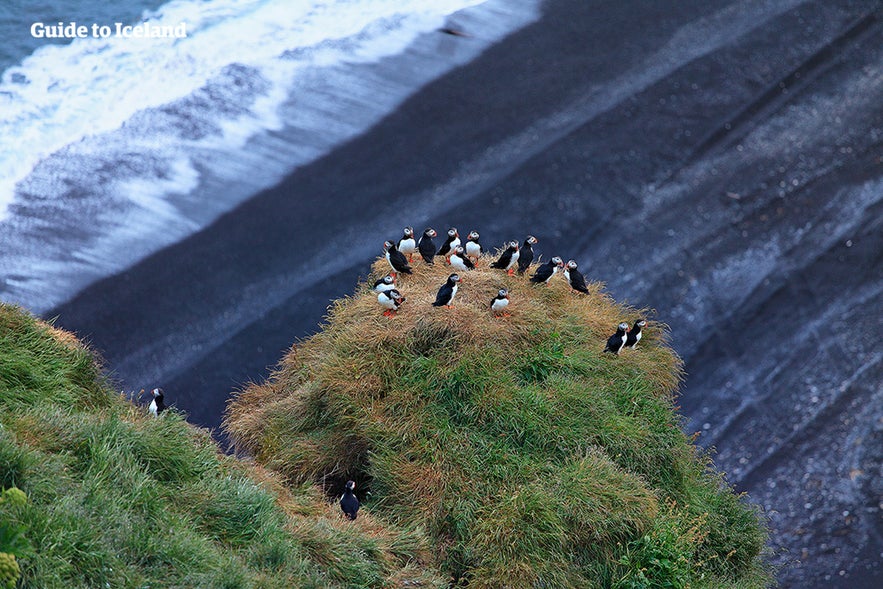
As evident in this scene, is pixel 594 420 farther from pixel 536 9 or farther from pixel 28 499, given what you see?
pixel 536 9

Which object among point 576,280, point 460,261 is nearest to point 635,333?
point 576,280

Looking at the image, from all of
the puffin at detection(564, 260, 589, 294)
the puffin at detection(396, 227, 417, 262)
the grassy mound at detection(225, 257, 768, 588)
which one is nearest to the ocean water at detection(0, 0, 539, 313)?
the puffin at detection(396, 227, 417, 262)

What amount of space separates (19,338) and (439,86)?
12.1 metres

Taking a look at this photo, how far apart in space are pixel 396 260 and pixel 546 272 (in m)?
1.97

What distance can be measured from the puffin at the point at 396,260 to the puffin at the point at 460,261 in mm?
606

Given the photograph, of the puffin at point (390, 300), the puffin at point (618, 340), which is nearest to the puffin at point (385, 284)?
the puffin at point (390, 300)

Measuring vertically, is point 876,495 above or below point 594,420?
below

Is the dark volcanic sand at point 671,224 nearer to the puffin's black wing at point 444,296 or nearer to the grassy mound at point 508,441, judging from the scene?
the grassy mound at point 508,441

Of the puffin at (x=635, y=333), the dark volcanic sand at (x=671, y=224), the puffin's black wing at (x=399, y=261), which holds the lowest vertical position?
the dark volcanic sand at (x=671, y=224)

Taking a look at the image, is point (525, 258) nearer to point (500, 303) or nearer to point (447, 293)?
point (500, 303)

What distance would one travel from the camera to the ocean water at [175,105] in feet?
54.3

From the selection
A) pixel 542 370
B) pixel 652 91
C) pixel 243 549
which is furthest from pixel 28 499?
pixel 652 91

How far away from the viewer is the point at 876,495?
14.1m

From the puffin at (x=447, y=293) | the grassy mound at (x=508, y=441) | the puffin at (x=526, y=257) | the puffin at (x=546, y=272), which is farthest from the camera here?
the puffin at (x=526, y=257)
